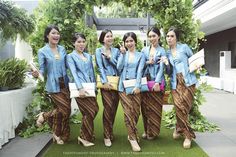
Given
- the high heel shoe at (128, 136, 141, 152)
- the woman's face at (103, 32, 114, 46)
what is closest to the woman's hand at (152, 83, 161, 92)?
the high heel shoe at (128, 136, 141, 152)

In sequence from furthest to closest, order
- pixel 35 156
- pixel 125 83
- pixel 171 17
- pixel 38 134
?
pixel 171 17 → pixel 38 134 → pixel 125 83 → pixel 35 156

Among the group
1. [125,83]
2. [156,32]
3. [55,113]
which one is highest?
[156,32]

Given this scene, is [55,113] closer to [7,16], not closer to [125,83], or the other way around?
[125,83]

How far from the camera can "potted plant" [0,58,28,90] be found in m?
5.40

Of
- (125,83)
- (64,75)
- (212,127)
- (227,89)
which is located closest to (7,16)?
(64,75)

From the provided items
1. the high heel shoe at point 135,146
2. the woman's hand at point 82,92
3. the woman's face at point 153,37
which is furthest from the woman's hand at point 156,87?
the woman's hand at point 82,92

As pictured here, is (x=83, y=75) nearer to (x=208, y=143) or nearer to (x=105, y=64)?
(x=105, y=64)

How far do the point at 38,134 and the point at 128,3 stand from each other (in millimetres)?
2818

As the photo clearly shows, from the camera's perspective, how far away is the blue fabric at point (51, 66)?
472 centimetres

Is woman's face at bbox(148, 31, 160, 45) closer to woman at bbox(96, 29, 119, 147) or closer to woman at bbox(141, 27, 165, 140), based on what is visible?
woman at bbox(141, 27, 165, 140)

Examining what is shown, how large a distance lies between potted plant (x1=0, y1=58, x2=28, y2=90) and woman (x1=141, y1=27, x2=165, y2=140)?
2177 mm

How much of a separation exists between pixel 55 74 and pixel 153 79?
4.63 feet

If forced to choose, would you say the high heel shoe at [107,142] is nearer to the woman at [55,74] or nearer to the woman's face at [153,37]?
the woman at [55,74]

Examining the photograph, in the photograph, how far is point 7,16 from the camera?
6.27 meters
